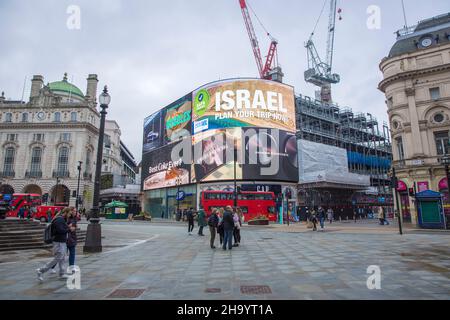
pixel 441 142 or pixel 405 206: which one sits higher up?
pixel 441 142

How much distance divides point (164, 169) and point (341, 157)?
3244cm

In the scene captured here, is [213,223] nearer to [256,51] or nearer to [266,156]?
[266,156]

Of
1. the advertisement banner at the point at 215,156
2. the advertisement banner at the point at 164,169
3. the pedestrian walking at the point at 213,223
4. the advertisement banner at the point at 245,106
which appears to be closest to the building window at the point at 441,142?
the advertisement banner at the point at 245,106

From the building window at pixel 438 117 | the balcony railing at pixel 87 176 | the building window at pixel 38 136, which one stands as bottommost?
the balcony railing at pixel 87 176

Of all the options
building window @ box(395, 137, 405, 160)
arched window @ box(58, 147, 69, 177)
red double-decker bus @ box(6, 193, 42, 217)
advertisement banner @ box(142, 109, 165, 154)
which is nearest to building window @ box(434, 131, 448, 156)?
building window @ box(395, 137, 405, 160)

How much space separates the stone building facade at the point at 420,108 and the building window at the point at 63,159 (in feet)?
182

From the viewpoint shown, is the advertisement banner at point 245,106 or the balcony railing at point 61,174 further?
the balcony railing at point 61,174

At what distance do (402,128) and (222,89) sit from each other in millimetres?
25100

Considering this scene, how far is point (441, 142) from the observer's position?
29.1m

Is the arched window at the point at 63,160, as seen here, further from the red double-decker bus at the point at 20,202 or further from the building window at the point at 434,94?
the building window at the point at 434,94

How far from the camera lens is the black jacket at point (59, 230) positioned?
7.73 meters

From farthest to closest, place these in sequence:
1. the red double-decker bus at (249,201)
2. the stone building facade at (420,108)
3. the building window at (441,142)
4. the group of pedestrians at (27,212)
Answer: the red double-decker bus at (249,201) < the group of pedestrians at (27,212) < the stone building facade at (420,108) < the building window at (441,142)

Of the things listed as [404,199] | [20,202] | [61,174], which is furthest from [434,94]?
[61,174]
